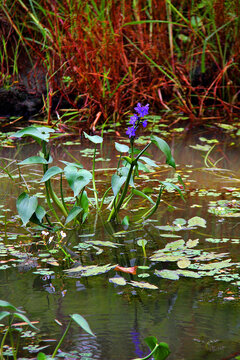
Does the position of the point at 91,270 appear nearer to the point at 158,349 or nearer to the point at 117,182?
the point at 117,182

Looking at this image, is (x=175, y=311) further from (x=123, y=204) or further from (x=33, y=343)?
(x=123, y=204)

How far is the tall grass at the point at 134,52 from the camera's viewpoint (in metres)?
4.00

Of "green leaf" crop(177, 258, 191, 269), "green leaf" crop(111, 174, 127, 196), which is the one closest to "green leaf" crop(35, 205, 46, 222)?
"green leaf" crop(111, 174, 127, 196)

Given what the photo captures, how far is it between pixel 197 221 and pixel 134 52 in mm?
2334

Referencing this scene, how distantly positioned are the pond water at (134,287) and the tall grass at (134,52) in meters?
1.62

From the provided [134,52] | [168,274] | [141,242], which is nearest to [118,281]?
[168,274]

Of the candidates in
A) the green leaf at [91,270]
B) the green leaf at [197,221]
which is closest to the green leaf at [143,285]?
the green leaf at [91,270]

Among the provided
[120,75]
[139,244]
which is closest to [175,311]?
[139,244]

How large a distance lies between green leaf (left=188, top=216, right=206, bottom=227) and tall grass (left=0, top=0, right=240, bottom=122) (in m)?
1.78

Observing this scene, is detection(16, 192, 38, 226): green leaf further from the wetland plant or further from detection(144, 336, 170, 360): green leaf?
detection(144, 336, 170, 360): green leaf

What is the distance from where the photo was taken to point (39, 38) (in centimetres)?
478

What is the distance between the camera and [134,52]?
4289 mm

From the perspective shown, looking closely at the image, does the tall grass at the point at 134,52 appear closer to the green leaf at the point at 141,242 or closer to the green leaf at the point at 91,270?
the green leaf at the point at 141,242

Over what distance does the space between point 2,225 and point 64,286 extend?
626 mm
